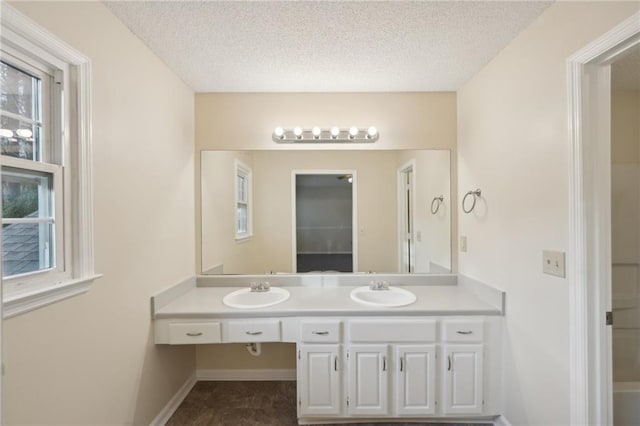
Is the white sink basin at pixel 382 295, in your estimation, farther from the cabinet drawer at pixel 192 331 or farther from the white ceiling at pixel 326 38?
the white ceiling at pixel 326 38

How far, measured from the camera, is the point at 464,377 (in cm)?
184

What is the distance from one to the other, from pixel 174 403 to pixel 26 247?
1537 millimetres

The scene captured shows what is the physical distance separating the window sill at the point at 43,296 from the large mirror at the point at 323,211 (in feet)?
3.82

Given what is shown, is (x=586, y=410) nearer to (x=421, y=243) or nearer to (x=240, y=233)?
(x=421, y=243)

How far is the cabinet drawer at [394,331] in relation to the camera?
183 centimetres

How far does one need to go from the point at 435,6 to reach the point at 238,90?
5.00 ft

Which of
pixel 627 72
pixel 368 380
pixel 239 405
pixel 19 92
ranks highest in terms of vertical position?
pixel 627 72

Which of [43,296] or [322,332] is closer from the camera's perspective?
[43,296]

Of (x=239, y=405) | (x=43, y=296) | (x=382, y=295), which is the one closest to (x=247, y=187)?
(x=382, y=295)

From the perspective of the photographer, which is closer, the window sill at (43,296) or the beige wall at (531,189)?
the window sill at (43,296)

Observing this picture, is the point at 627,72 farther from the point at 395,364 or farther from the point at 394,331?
the point at 395,364

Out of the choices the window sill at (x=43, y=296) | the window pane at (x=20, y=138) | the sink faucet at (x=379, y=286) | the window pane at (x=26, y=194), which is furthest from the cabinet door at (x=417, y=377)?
the window pane at (x=20, y=138)

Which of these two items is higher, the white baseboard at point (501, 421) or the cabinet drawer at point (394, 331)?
the cabinet drawer at point (394, 331)

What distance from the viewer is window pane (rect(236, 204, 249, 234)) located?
2.45 meters
